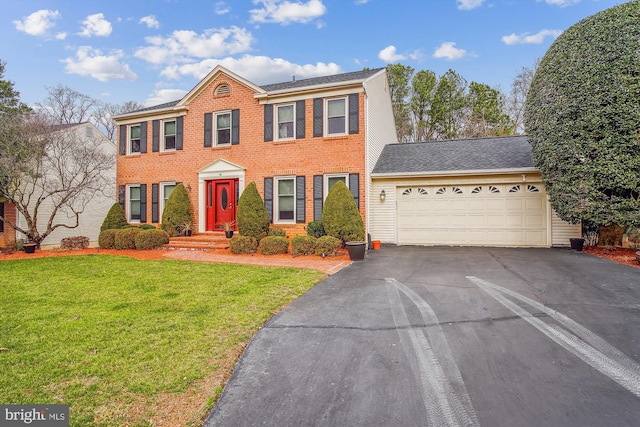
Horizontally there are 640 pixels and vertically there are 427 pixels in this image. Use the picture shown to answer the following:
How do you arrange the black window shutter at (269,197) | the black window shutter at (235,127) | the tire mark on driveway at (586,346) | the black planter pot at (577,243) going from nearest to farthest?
the tire mark on driveway at (586,346)
the black planter pot at (577,243)
the black window shutter at (269,197)
the black window shutter at (235,127)

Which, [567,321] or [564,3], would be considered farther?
[564,3]

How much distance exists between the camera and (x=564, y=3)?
11852 millimetres

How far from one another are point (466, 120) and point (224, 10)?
17538mm

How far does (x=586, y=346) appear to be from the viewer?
3.56 meters

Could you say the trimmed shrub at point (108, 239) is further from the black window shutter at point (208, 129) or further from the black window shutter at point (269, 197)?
the black window shutter at point (269, 197)

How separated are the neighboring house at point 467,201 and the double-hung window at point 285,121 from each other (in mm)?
3573

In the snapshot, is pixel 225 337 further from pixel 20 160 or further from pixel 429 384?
pixel 20 160

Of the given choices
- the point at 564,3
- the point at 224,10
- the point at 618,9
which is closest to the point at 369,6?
the point at 224,10

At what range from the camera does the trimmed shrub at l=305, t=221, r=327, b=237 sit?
1083 cm

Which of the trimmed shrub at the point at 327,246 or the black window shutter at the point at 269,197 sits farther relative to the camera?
the black window shutter at the point at 269,197

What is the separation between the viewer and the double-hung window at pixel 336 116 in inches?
457

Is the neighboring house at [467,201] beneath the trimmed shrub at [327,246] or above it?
above

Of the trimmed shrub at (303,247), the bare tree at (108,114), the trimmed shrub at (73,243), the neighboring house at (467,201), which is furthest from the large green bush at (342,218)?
the bare tree at (108,114)

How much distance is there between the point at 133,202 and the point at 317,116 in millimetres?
9395
